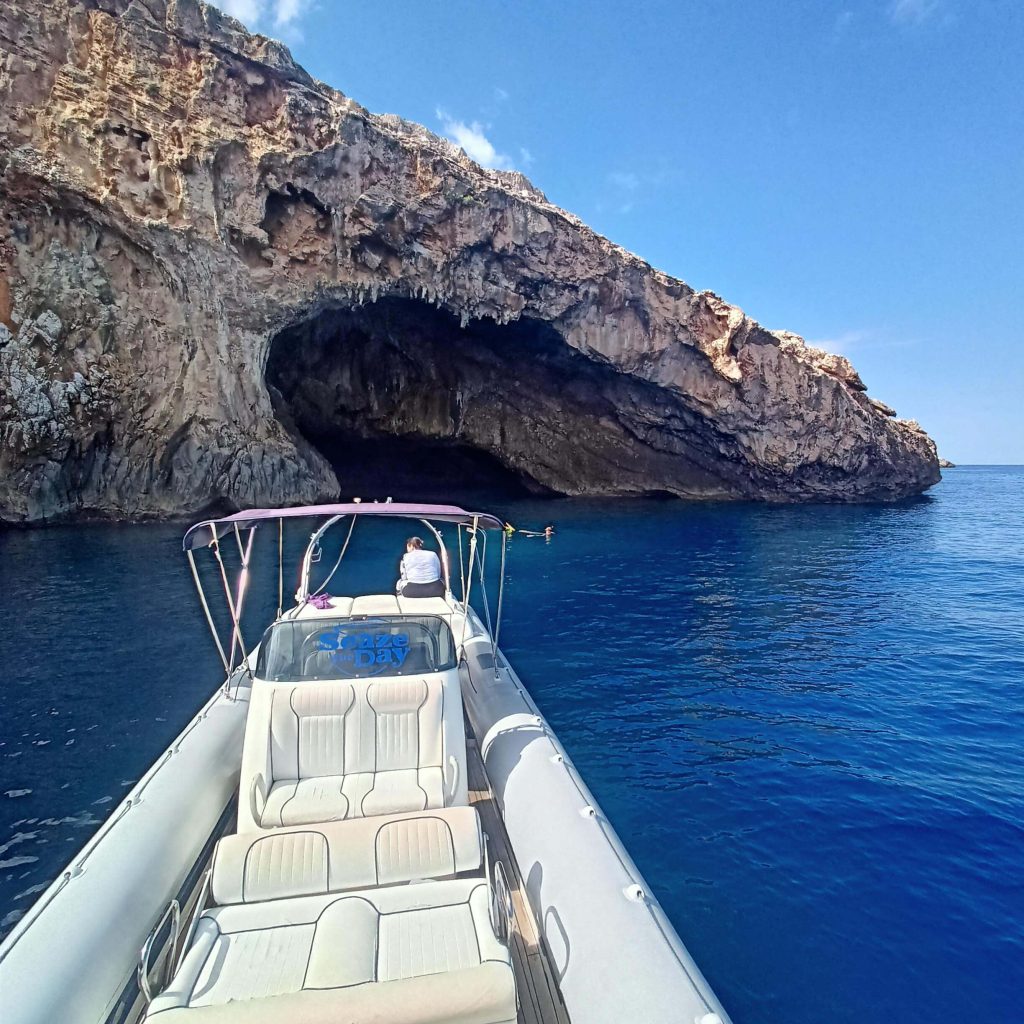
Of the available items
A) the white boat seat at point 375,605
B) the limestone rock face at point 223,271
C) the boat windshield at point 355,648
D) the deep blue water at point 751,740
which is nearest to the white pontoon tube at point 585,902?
the boat windshield at point 355,648

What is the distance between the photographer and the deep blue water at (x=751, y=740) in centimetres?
456

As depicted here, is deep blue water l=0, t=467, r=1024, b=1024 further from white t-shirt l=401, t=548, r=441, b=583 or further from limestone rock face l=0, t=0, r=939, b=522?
limestone rock face l=0, t=0, r=939, b=522

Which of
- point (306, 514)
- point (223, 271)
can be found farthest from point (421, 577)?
point (223, 271)

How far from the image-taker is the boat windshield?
4617 millimetres

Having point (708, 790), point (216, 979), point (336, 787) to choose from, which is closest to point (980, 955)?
point (708, 790)

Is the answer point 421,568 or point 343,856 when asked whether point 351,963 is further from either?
point 421,568

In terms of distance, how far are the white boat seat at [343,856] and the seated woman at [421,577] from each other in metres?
4.23

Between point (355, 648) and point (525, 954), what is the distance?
2.35 m

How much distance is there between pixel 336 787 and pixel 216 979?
154cm

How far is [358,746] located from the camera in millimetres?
4418

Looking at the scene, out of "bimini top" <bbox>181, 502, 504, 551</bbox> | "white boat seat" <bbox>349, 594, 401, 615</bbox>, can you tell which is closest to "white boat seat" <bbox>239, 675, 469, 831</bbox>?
"white boat seat" <bbox>349, 594, 401, 615</bbox>

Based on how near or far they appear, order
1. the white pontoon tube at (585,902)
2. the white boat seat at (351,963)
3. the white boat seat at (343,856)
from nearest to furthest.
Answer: the white boat seat at (351,963)
the white pontoon tube at (585,902)
the white boat seat at (343,856)

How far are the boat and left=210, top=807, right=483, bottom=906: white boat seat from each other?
12 millimetres

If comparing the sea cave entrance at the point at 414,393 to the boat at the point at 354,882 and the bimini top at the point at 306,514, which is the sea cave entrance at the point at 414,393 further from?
the boat at the point at 354,882
